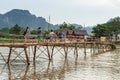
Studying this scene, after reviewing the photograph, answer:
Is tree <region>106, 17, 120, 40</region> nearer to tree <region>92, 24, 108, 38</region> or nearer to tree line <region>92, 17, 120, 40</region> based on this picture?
tree line <region>92, 17, 120, 40</region>

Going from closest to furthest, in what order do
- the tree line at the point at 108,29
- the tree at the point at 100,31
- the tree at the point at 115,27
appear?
1. the tree line at the point at 108,29
2. the tree at the point at 100,31
3. the tree at the point at 115,27

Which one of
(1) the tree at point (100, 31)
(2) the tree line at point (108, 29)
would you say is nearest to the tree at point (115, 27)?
(2) the tree line at point (108, 29)

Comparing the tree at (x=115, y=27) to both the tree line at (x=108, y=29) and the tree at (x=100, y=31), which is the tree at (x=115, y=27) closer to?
the tree line at (x=108, y=29)

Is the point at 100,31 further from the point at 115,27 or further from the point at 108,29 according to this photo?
the point at 115,27

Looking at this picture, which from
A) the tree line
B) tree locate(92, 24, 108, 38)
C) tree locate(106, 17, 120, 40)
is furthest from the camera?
tree locate(106, 17, 120, 40)

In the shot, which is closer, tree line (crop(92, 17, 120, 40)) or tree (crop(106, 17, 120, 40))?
tree line (crop(92, 17, 120, 40))

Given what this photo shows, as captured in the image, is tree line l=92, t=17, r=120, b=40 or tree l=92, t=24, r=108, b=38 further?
tree l=92, t=24, r=108, b=38

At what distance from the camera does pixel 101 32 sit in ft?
470

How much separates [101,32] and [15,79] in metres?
117

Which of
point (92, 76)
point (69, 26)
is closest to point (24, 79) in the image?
point (92, 76)

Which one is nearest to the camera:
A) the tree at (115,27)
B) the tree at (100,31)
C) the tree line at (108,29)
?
the tree line at (108,29)

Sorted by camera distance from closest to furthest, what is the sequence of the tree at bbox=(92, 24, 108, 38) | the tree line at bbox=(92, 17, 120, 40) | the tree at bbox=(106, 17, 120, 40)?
the tree line at bbox=(92, 17, 120, 40), the tree at bbox=(92, 24, 108, 38), the tree at bbox=(106, 17, 120, 40)

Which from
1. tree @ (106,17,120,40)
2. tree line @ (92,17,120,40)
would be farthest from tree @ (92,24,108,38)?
Answer: tree @ (106,17,120,40)

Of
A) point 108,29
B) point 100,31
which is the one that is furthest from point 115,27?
point 100,31
